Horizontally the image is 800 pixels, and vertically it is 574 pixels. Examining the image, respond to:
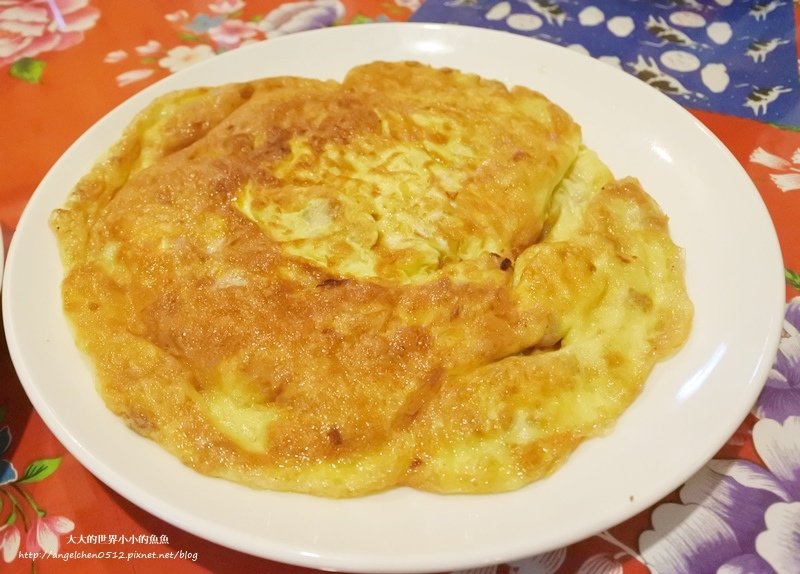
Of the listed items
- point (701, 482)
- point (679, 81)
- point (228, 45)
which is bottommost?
point (701, 482)

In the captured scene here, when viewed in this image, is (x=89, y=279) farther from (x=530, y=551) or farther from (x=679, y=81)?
(x=679, y=81)

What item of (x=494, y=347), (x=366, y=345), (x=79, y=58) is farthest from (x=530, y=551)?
(x=79, y=58)

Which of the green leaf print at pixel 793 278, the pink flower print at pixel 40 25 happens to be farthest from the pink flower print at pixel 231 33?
the green leaf print at pixel 793 278

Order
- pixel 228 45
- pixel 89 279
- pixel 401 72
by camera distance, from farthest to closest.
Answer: pixel 228 45
pixel 401 72
pixel 89 279

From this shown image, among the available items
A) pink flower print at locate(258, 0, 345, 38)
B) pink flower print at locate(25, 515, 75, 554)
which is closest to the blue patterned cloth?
pink flower print at locate(258, 0, 345, 38)

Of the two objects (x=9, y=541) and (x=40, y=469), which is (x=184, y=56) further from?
(x=9, y=541)

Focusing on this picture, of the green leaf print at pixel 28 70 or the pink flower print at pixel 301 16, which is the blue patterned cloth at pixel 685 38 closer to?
the pink flower print at pixel 301 16
